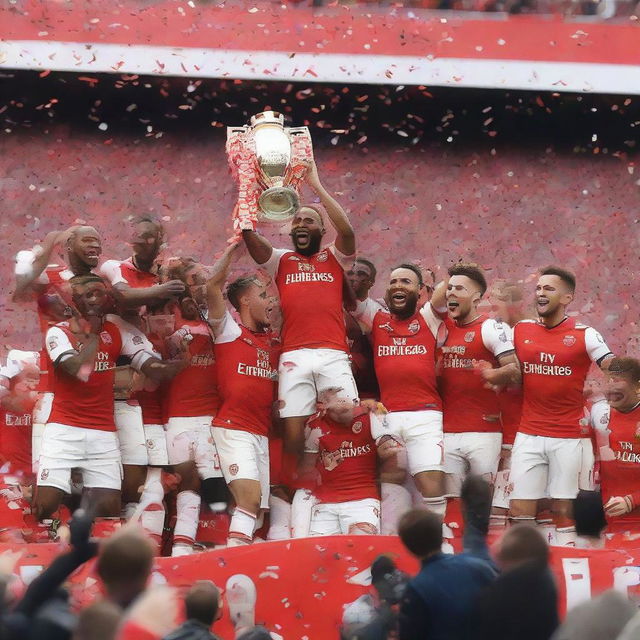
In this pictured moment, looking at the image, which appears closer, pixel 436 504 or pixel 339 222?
pixel 436 504

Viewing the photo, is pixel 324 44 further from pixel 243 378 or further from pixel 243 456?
pixel 243 456

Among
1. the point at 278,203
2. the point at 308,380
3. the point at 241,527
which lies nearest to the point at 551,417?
the point at 308,380

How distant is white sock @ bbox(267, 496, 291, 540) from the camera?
6.72 metres

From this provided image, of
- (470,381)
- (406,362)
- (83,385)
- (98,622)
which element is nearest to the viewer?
(98,622)

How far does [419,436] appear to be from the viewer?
6.80 metres

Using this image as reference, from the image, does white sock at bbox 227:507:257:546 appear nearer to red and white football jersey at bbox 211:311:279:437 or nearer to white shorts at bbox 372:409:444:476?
red and white football jersey at bbox 211:311:279:437

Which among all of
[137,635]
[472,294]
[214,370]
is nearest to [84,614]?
[137,635]

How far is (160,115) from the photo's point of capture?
10938mm

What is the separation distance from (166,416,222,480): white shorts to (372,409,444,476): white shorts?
810 mm

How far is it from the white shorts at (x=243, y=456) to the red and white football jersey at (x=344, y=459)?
0.23m

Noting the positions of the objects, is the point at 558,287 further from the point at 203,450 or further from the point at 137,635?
the point at 137,635

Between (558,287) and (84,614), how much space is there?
389cm

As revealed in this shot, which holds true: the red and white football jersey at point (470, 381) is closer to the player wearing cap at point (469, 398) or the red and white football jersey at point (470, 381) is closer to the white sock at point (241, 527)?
the player wearing cap at point (469, 398)

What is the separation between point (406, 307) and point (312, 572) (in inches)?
70.3
